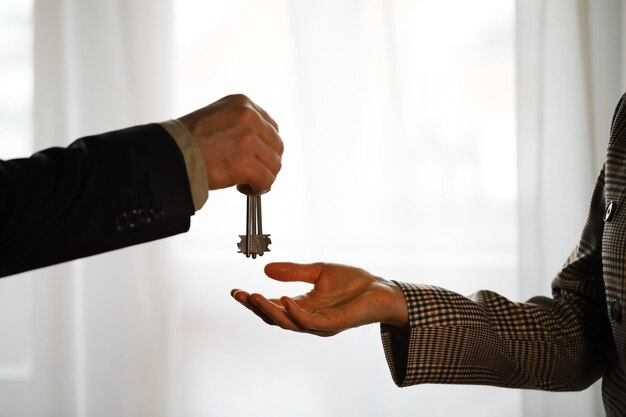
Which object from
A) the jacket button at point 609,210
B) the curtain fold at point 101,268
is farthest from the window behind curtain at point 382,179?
the jacket button at point 609,210

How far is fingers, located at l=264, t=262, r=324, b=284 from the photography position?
3.41 feet

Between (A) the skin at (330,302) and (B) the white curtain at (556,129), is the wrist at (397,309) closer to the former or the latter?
(A) the skin at (330,302)

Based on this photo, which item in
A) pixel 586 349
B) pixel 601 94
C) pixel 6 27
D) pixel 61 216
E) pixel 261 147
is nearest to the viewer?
pixel 61 216

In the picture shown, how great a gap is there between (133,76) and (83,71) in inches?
7.6

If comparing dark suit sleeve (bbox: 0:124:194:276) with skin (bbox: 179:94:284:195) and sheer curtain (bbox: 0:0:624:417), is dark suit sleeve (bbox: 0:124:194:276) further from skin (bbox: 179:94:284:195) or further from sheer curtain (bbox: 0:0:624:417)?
sheer curtain (bbox: 0:0:624:417)

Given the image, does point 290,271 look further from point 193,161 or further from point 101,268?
point 101,268

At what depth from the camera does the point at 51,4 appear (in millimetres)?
2492

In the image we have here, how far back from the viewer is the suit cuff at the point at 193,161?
0.82 m

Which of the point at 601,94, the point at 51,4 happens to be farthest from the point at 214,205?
the point at 601,94

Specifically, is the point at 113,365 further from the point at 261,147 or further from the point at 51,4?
the point at 261,147

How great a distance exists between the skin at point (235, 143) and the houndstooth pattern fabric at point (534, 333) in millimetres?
325

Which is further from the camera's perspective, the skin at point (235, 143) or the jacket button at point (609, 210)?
the jacket button at point (609, 210)

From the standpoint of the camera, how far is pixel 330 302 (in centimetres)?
106

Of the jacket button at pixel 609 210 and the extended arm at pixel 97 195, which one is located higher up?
the extended arm at pixel 97 195
